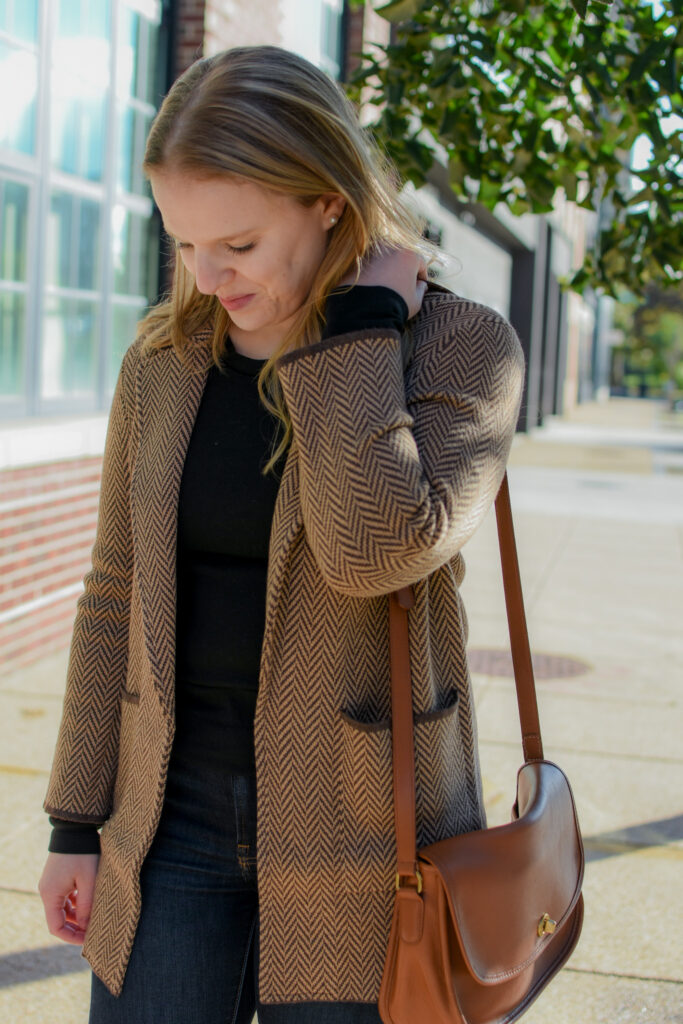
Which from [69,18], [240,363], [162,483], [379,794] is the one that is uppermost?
[69,18]

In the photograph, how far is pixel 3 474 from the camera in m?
5.48

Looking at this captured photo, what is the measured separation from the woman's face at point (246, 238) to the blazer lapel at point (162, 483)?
161 mm

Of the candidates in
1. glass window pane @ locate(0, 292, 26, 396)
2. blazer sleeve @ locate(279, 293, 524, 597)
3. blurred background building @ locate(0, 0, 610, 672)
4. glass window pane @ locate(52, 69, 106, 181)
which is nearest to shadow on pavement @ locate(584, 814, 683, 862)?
blurred background building @ locate(0, 0, 610, 672)

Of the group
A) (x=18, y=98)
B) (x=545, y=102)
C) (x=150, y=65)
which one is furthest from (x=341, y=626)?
(x=150, y=65)

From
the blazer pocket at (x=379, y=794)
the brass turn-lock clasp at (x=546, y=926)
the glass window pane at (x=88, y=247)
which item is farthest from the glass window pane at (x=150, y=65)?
the brass turn-lock clasp at (x=546, y=926)

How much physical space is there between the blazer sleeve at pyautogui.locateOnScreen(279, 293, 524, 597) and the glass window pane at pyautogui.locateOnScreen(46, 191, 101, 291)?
489 centimetres

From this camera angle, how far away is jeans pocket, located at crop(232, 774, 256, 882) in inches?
70.3

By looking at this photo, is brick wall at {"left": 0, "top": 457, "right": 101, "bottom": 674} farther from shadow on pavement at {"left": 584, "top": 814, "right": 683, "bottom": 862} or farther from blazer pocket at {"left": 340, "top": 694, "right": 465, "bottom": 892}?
blazer pocket at {"left": 340, "top": 694, "right": 465, "bottom": 892}

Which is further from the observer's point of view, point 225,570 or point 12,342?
point 12,342

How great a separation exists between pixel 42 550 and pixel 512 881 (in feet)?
15.3

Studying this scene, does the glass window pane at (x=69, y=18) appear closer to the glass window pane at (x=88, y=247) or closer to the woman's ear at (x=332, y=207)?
the glass window pane at (x=88, y=247)

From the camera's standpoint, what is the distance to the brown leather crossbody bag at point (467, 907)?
1602 mm

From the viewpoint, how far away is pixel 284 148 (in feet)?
5.57

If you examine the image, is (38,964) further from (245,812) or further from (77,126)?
(77,126)
